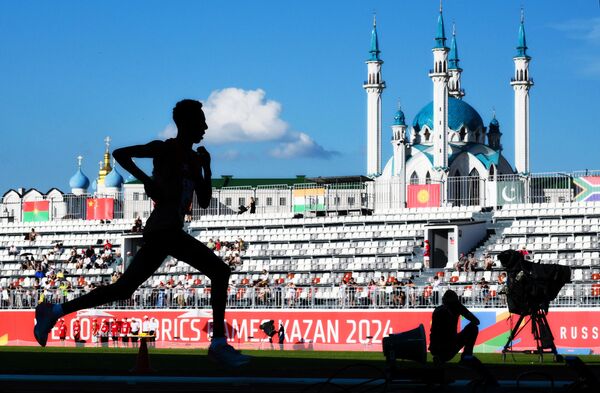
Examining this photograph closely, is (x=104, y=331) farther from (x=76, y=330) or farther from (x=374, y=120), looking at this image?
(x=374, y=120)

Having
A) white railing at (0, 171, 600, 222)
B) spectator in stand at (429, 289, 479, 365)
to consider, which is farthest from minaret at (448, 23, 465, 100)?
spectator in stand at (429, 289, 479, 365)

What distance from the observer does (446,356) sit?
13.6m

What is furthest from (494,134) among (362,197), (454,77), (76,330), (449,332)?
(449,332)

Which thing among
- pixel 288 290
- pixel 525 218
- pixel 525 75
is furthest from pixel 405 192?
pixel 525 75

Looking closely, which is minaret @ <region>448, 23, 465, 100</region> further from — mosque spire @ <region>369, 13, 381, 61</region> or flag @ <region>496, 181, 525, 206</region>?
flag @ <region>496, 181, 525, 206</region>

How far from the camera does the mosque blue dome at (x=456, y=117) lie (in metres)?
120

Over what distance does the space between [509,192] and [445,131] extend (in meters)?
48.3

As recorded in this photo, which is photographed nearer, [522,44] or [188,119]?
[188,119]

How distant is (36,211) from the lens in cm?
5828

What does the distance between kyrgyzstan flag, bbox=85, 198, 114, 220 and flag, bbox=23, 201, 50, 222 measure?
2509 mm

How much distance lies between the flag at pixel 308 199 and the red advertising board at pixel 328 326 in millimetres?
15213

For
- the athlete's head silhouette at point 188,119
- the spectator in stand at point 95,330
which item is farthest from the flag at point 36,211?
the athlete's head silhouette at point 188,119

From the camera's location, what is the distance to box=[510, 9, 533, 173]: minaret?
100075mm

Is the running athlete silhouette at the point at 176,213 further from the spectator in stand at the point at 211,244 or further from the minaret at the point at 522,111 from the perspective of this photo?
the minaret at the point at 522,111
